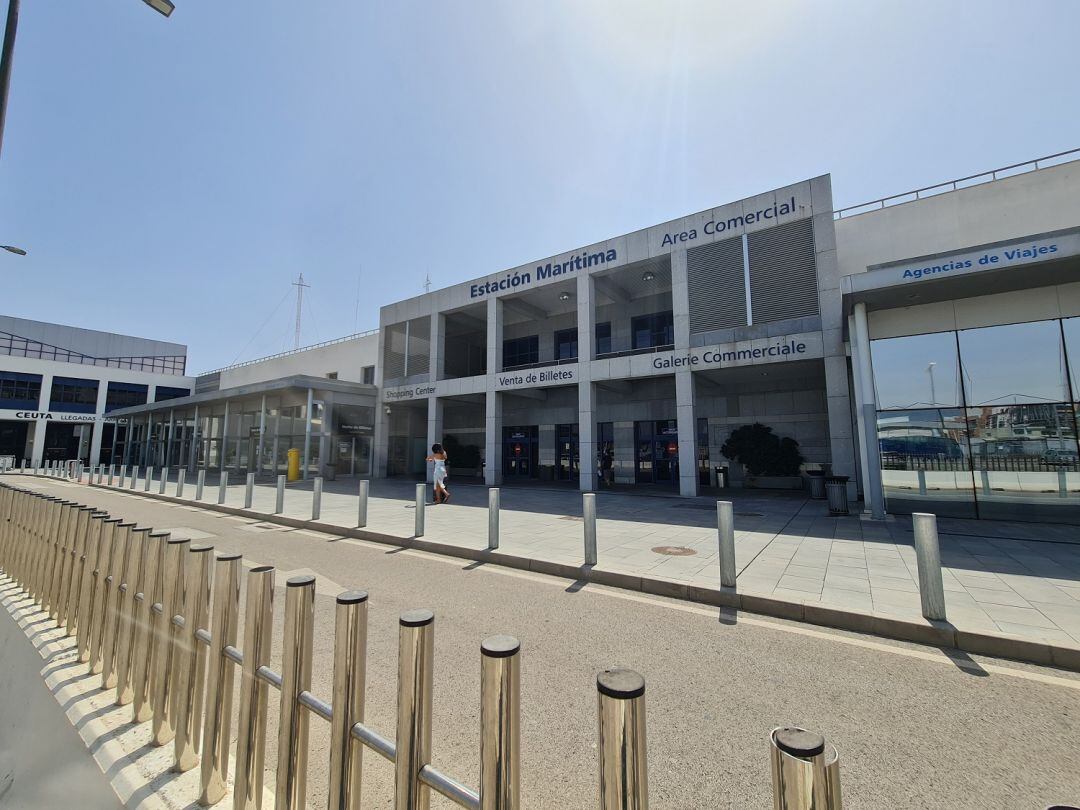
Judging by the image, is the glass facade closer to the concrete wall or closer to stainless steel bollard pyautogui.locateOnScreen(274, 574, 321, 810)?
stainless steel bollard pyautogui.locateOnScreen(274, 574, 321, 810)

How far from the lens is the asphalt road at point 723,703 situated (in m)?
2.54

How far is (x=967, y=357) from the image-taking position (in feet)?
37.3

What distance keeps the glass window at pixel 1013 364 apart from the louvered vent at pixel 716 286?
6405 millimetres

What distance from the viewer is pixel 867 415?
1153 centimetres

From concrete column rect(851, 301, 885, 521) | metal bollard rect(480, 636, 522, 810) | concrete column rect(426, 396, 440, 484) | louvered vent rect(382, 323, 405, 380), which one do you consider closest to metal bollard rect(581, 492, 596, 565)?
metal bollard rect(480, 636, 522, 810)

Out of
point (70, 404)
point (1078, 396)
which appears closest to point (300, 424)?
point (1078, 396)

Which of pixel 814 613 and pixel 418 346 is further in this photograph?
pixel 418 346

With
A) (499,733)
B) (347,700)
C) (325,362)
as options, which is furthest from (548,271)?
(325,362)

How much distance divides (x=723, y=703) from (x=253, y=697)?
310cm

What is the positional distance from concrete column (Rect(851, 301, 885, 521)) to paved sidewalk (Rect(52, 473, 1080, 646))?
29.2 inches

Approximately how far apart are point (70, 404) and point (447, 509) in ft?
177

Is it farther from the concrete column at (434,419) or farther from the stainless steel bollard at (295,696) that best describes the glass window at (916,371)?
the concrete column at (434,419)

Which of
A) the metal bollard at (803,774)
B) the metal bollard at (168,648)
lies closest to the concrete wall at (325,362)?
the metal bollard at (168,648)

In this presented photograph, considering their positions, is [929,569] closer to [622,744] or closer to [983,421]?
[622,744]
